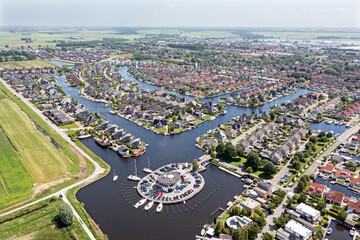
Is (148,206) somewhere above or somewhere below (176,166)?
below

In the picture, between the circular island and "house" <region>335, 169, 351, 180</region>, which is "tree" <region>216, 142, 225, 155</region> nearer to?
the circular island

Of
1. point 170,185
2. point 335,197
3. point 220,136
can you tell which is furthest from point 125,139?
point 335,197

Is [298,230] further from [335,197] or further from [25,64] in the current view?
[25,64]

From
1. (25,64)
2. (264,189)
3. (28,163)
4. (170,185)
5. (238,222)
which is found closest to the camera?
(238,222)

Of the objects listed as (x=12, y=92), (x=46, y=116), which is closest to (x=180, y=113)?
(x=46, y=116)

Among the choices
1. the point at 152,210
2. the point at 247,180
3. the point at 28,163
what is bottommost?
the point at 152,210

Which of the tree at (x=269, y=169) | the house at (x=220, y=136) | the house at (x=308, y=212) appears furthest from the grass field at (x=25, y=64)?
the house at (x=308, y=212)
